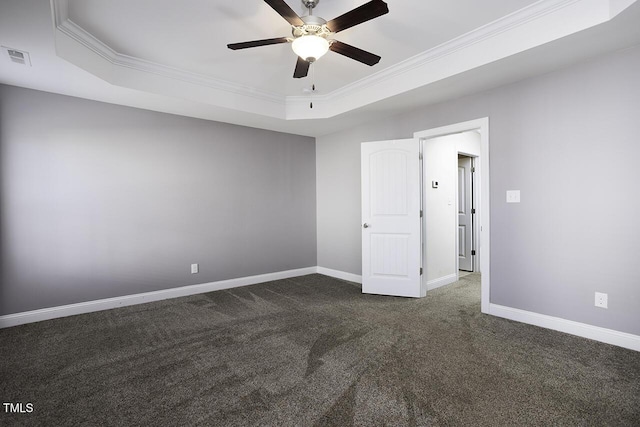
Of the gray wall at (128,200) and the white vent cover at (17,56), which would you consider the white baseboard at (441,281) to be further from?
the white vent cover at (17,56)

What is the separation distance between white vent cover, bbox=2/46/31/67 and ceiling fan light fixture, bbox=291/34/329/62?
2.36 m

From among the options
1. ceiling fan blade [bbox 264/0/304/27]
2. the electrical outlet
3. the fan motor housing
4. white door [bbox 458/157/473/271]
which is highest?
the fan motor housing

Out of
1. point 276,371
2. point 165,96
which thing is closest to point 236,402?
point 276,371

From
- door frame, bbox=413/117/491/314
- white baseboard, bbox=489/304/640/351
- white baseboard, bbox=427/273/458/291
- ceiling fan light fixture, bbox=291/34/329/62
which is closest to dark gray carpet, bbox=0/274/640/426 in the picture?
white baseboard, bbox=489/304/640/351

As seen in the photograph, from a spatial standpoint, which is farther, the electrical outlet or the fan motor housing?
the electrical outlet

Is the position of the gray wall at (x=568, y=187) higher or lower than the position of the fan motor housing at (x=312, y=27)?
lower

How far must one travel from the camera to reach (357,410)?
1.84 meters

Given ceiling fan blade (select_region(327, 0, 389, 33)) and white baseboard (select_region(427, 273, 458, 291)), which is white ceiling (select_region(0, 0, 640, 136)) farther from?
white baseboard (select_region(427, 273, 458, 291))

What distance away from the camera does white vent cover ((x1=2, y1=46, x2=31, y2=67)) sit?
259 centimetres

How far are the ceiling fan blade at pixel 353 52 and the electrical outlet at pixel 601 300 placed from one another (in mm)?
2849

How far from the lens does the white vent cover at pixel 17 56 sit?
8.51ft

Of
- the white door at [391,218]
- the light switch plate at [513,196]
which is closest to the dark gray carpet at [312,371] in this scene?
the white door at [391,218]

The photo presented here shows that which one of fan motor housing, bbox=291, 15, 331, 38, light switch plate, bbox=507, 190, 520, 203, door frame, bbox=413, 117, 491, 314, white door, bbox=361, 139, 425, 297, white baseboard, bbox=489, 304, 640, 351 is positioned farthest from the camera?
white door, bbox=361, 139, 425, 297

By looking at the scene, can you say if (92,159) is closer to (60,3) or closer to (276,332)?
(60,3)
